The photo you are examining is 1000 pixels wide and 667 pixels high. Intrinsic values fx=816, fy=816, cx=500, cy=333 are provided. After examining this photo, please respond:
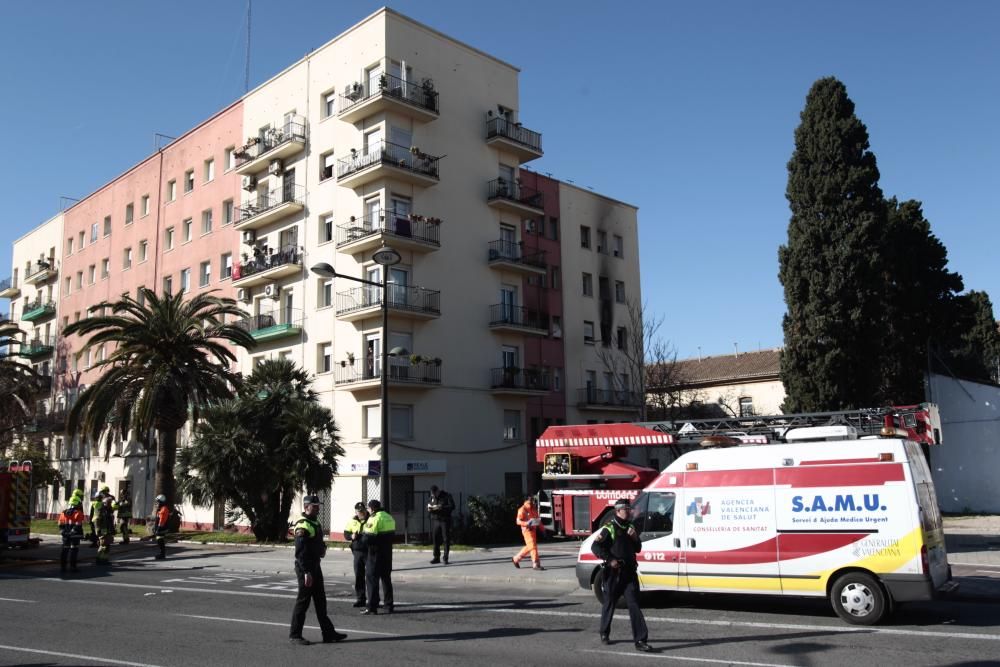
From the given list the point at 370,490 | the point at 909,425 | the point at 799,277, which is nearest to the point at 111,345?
the point at 370,490

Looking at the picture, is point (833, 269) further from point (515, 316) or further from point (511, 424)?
point (511, 424)

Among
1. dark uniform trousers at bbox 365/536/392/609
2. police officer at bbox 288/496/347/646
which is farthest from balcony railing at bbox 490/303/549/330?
police officer at bbox 288/496/347/646

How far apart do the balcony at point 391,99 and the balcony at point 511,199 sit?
4.47 m

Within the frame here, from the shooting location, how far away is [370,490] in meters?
31.7

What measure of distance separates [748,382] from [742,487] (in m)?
43.9

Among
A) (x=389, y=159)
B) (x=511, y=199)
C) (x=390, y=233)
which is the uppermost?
(x=389, y=159)

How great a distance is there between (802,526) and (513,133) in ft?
95.4

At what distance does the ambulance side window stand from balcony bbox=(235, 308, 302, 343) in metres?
25.6

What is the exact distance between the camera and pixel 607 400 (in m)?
41.9

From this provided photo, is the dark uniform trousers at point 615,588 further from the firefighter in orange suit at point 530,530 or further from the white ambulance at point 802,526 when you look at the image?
the firefighter in orange suit at point 530,530

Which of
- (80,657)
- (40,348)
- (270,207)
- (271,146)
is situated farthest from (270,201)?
(80,657)

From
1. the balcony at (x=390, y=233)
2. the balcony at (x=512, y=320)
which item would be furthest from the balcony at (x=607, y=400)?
the balcony at (x=390, y=233)

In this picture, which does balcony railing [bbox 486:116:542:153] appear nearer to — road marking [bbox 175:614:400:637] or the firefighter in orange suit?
the firefighter in orange suit

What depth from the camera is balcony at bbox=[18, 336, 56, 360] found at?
54.3m
